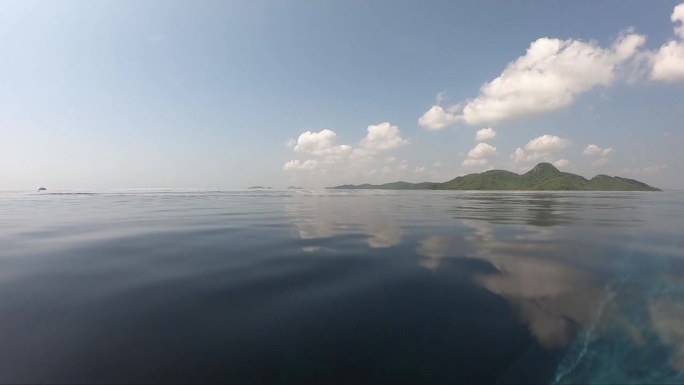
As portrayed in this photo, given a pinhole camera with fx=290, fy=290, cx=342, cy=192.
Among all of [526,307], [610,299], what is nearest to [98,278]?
[526,307]

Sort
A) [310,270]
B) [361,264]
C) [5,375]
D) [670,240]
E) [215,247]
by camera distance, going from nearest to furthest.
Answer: [5,375] → [310,270] → [361,264] → [215,247] → [670,240]

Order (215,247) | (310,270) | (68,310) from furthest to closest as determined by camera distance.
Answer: (215,247)
(310,270)
(68,310)

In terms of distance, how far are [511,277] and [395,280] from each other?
307 cm

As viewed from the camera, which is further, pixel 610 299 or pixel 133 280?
pixel 133 280

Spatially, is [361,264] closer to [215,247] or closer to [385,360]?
[385,360]

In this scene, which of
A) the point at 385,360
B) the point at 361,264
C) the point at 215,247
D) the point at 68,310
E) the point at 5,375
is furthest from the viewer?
the point at 215,247

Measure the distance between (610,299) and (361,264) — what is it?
18.8 feet

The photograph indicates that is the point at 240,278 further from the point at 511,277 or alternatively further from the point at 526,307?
the point at 511,277

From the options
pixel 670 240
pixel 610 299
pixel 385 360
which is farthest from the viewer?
pixel 670 240

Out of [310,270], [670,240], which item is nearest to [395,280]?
[310,270]

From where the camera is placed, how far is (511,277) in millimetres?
7535

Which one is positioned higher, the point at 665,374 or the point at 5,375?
the point at 5,375

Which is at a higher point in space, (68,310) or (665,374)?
(68,310)

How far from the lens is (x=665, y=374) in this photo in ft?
13.8
